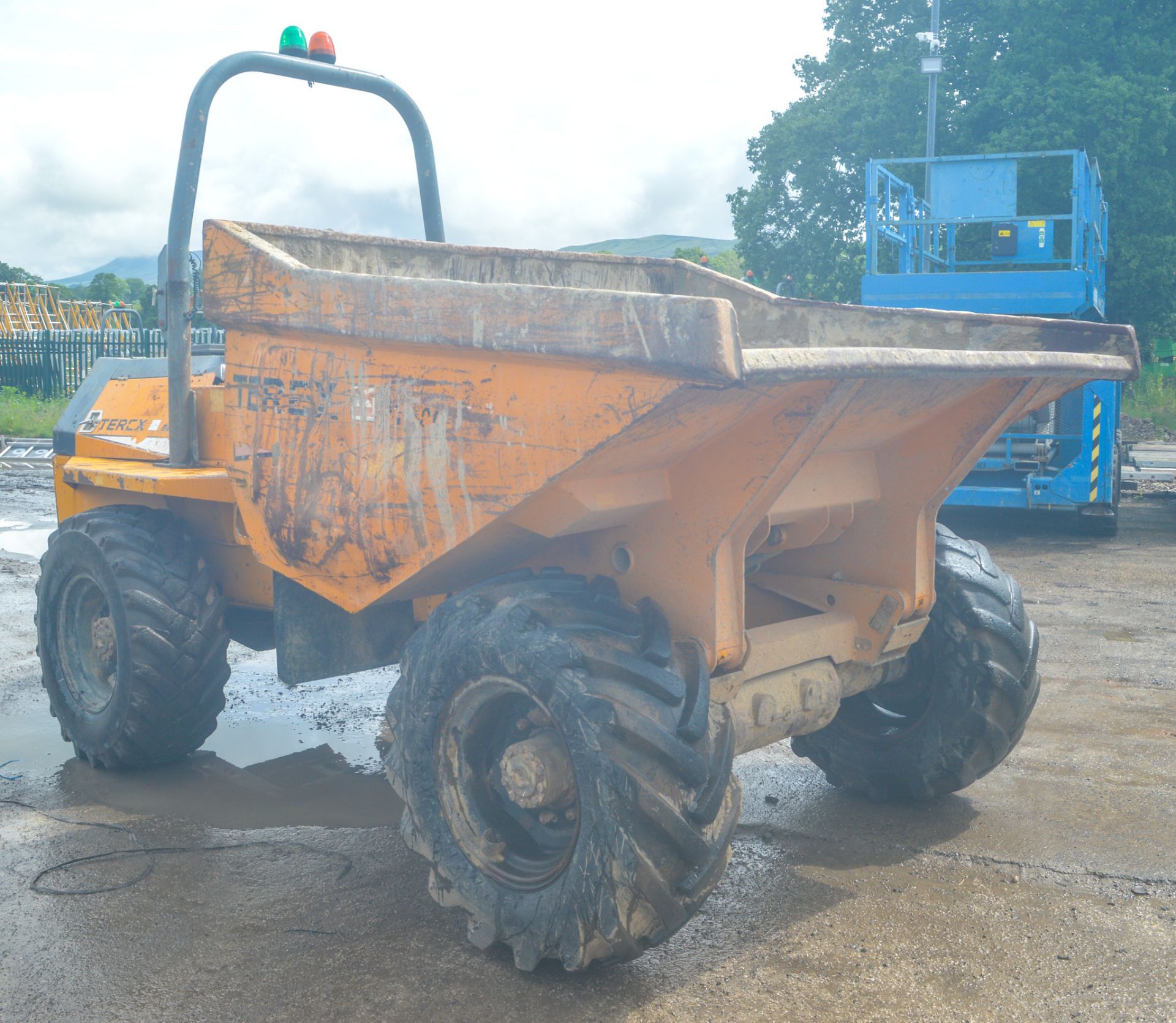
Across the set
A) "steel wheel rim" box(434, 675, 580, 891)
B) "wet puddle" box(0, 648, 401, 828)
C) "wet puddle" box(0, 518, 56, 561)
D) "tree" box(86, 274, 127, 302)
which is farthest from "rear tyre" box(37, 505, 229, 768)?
"tree" box(86, 274, 127, 302)

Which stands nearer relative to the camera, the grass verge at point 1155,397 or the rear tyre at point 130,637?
the rear tyre at point 130,637

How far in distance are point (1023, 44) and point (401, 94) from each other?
2095 centimetres

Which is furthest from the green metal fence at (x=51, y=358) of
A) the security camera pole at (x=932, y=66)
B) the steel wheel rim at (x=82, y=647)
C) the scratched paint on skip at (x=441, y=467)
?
the scratched paint on skip at (x=441, y=467)

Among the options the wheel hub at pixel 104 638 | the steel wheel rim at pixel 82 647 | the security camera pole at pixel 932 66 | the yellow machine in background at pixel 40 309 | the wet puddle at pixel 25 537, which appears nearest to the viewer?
the wheel hub at pixel 104 638

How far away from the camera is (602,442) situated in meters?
2.47

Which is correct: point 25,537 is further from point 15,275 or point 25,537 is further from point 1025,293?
point 15,275

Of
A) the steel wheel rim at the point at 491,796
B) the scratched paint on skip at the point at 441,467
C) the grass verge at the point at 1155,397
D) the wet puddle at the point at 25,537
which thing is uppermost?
the scratched paint on skip at the point at 441,467

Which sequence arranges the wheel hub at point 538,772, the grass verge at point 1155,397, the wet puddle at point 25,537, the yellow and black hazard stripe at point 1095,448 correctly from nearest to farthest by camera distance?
the wheel hub at point 538,772
the wet puddle at point 25,537
the yellow and black hazard stripe at point 1095,448
the grass verge at point 1155,397

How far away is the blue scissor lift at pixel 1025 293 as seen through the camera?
920 cm

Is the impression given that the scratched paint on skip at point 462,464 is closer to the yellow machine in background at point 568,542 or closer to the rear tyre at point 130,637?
the yellow machine in background at point 568,542

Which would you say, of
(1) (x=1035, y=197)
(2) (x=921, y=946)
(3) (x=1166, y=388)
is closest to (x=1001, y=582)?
(2) (x=921, y=946)

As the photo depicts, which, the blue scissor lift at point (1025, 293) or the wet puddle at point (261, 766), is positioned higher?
the blue scissor lift at point (1025, 293)

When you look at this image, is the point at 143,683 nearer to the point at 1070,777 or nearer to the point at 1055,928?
the point at 1055,928

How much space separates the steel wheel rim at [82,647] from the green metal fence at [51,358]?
57.2 ft
